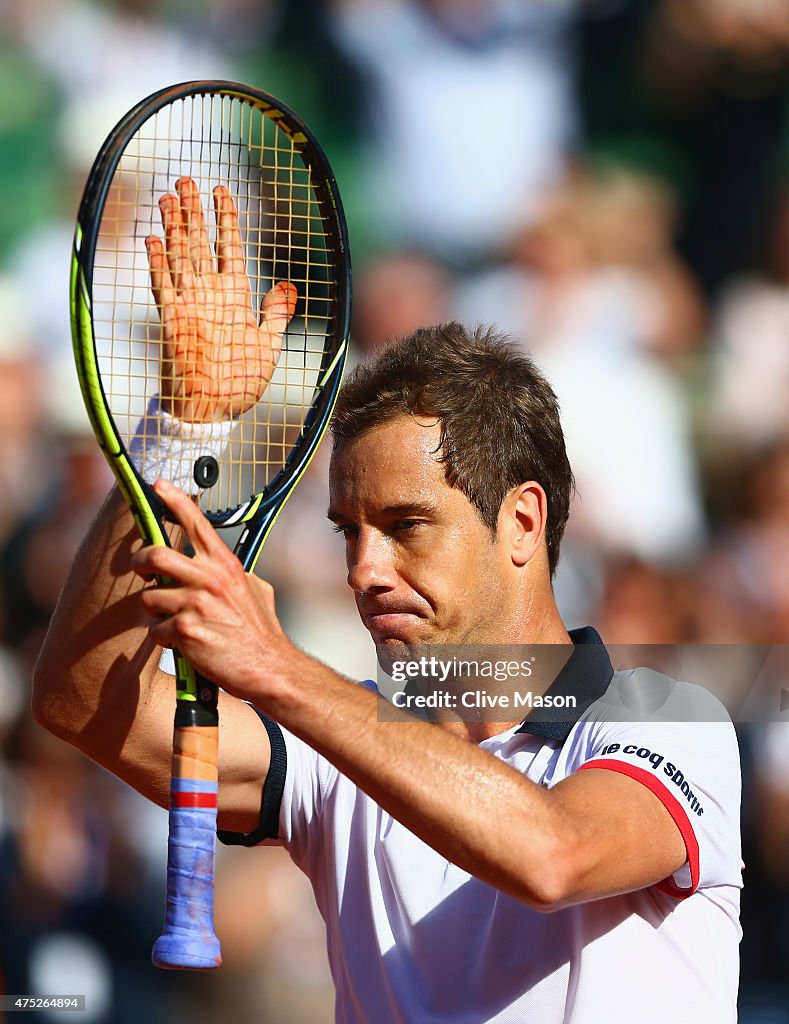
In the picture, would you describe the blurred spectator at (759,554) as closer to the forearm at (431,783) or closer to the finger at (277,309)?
the finger at (277,309)

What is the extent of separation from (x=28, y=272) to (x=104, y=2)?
1.17 metres

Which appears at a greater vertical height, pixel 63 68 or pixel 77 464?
pixel 63 68

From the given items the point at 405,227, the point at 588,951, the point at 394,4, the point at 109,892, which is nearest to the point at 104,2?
the point at 394,4

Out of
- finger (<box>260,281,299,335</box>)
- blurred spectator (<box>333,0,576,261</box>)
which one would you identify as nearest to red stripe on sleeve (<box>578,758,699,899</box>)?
finger (<box>260,281,299,335</box>)

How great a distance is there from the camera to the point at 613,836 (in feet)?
6.47

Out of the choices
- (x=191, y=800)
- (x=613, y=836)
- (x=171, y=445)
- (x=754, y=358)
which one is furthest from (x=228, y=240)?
(x=754, y=358)

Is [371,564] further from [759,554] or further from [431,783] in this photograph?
[759,554]

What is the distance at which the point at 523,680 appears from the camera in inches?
97.4

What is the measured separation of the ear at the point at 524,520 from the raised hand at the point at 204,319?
21.7 inches

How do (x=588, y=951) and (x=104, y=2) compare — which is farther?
(x=104, y=2)

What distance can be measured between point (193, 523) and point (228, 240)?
0.70 meters

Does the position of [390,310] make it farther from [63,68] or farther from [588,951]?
[588,951]

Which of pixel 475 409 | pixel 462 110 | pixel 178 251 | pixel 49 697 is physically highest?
pixel 462 110

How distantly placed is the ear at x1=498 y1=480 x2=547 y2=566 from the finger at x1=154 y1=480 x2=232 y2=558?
853mm
